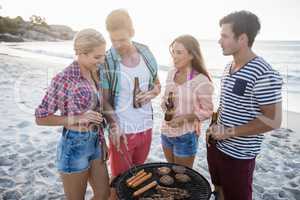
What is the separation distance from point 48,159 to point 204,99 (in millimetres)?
3202

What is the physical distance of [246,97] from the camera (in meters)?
2.59

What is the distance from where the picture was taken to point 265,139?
253 inches

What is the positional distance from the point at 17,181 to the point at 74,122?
2.49 meters

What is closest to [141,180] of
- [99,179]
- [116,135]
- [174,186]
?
[174,186]

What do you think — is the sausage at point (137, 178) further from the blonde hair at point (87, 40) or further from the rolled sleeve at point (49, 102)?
the blonde hair at point (87, 40)

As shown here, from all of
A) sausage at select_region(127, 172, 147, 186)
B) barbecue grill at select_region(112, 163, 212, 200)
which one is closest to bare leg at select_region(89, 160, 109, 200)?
barbecue grill at select_region(112, 163, 212, 200)

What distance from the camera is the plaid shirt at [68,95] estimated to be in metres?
2.36

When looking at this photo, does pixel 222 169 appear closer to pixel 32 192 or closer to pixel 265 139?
pixel 32 192

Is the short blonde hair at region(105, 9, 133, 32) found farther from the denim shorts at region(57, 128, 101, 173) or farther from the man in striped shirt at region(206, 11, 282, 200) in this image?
the denim shorts at region(57, 128, 101, 173)

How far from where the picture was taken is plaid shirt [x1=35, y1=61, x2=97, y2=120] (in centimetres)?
236

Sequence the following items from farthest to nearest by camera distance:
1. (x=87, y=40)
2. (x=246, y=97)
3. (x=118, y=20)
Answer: (x=118, y=20)
(x=246, y=97)
(x=87, y=40)

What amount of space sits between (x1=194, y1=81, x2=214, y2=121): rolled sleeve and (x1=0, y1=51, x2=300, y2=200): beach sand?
1800 mm

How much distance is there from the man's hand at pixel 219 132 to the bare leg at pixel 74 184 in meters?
1.31

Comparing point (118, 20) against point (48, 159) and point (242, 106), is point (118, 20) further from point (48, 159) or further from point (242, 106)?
point (48, 159)
